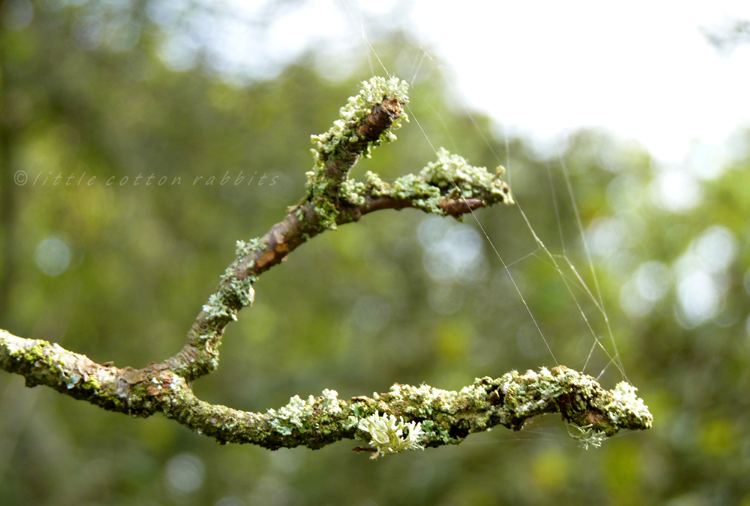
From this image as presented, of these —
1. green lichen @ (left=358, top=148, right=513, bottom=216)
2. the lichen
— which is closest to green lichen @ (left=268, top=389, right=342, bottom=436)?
the lichen

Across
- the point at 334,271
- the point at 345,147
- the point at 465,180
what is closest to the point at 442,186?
the point at 465,180

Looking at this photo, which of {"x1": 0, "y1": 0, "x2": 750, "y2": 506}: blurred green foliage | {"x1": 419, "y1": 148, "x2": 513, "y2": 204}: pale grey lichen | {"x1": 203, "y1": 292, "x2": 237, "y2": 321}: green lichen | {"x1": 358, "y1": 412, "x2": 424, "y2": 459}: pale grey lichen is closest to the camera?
{"x1": 358, "y1": 412, "x2": 424, "y2": 459}: pale grey lichen

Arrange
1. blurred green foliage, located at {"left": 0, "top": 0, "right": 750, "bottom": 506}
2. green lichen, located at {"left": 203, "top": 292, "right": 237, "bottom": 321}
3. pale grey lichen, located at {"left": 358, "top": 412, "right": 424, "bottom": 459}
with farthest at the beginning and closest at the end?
blurred green foliage, located at {"left": 0, "top": 0, "right": 750, "bottom": 506} → green lichen, located at {"left": 203, "top": 292, "right": 237, "bottom": 321} → pale grey lichen, located at {"left": 358, "top": 412, "right": 424, "bottom": 459}

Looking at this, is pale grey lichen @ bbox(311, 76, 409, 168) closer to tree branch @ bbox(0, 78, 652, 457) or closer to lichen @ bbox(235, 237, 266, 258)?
tree branch @ bbox(0, 78, 652, 457)

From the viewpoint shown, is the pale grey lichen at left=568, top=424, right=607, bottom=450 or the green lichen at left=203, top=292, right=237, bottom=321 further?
the green lichen at left=203, top=292, right=237, bottom=321

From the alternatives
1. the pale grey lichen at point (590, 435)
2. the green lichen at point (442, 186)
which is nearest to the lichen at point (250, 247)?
the green lichen at point (442, 186)

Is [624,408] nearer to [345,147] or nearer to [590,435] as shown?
[590,435]

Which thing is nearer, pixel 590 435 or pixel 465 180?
pixel 590 435

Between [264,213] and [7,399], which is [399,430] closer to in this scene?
[264,213]

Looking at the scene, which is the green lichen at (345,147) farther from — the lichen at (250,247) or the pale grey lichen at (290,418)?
the pale grey lichen at (290,418)
